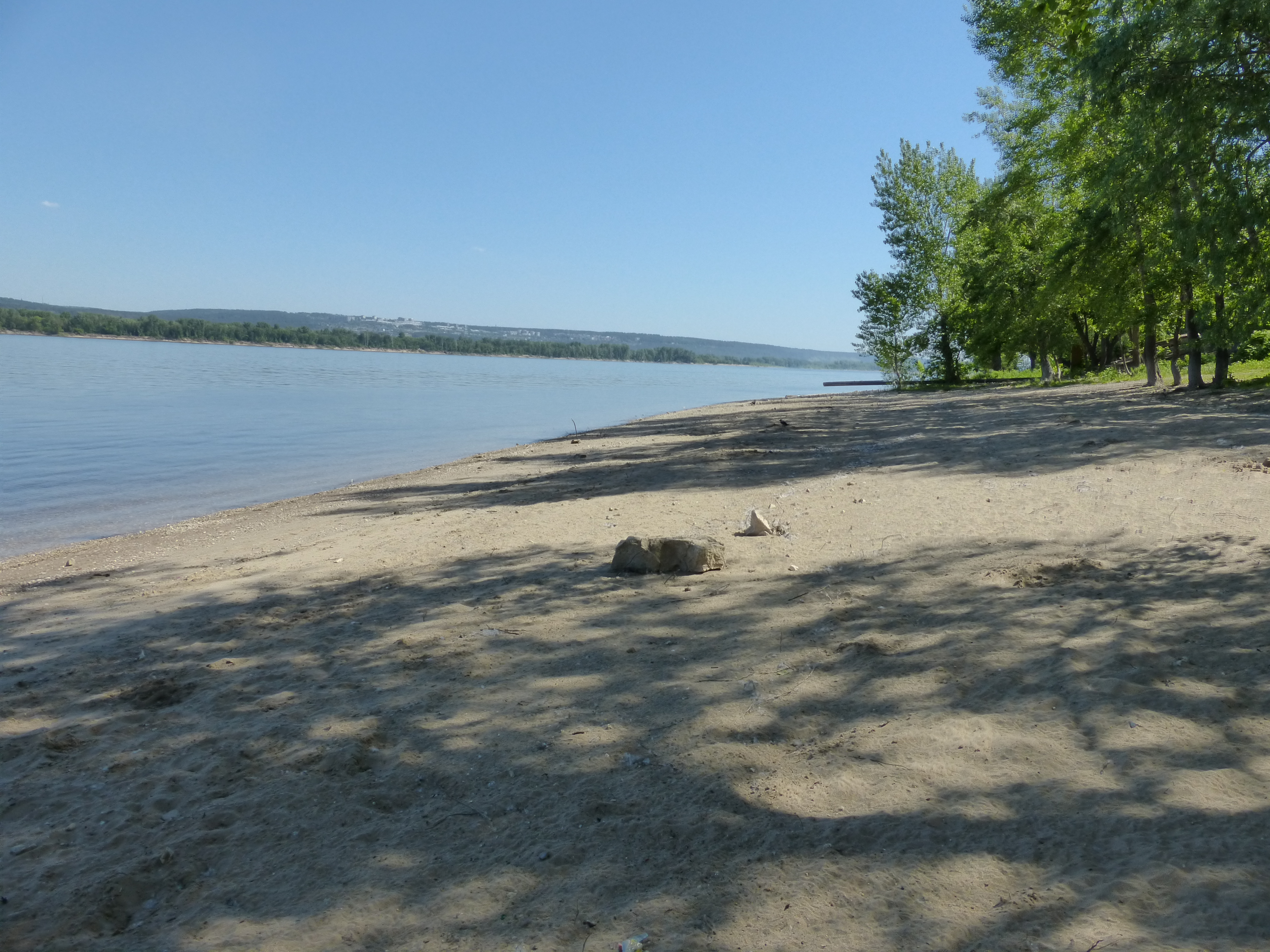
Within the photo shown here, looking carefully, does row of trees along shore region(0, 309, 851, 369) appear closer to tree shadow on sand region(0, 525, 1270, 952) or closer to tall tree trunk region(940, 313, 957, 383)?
tall tree trunk region(940, 313, 957, 383)

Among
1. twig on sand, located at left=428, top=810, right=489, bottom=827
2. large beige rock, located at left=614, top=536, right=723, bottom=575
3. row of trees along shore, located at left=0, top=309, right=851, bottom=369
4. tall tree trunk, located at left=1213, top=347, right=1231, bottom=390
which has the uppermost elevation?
row of trees along shore, located at left=0, top=309, right=851, bottom=369

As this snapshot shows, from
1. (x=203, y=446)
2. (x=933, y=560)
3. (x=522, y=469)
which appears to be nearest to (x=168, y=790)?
(x=933, y=560)

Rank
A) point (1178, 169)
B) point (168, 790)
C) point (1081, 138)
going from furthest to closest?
1. point (1081, 138)
2. point (1178, 169)
3. point (168, 790)

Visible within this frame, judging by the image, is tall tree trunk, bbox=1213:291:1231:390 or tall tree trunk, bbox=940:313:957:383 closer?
tall tree trunk, bbox=1213:291:1231:390

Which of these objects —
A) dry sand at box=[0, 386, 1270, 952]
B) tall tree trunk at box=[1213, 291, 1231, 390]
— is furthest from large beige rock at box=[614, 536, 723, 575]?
tall tree trunk at box=[1213, 291, 1231, 390]

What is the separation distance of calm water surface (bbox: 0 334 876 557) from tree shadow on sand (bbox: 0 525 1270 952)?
9.97 metres

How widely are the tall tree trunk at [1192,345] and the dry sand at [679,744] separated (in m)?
13.5

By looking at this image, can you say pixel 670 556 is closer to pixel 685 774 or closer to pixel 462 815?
pixel 685 774

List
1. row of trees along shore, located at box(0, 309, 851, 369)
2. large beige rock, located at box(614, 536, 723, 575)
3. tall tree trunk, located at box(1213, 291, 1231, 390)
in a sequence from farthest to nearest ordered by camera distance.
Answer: row of trees along shore, located at box(0, 309, 851, 369)
tall tree trunk, located at box(1213, 291, 1231, 390)
large beige rock, located at box(614, 536, 723, 575)

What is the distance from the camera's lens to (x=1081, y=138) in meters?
21.5

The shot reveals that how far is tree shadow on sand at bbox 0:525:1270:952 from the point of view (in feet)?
8.93

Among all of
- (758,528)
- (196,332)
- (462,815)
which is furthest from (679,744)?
(196,332)

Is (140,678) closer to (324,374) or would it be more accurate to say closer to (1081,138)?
(1081,138)

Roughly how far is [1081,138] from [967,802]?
76.1 ft
